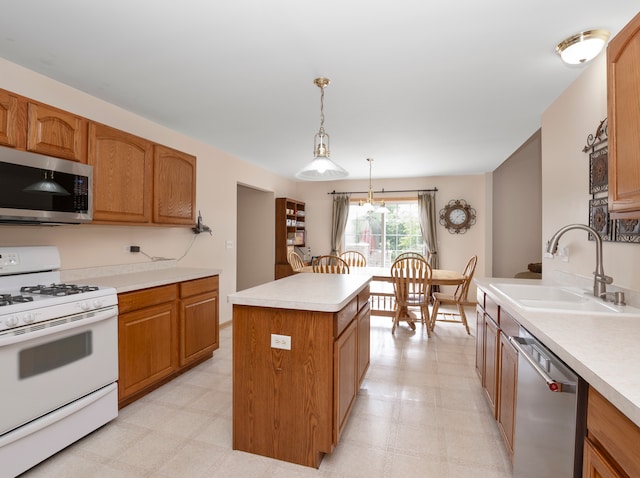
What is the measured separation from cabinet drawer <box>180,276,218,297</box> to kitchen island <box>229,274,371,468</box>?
3.58 ft

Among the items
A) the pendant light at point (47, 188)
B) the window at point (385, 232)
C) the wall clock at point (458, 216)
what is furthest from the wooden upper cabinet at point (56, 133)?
the wall clock at point (458, 216)

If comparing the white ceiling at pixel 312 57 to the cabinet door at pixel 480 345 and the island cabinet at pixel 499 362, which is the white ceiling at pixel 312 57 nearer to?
the island cabinet at pixel 499 362

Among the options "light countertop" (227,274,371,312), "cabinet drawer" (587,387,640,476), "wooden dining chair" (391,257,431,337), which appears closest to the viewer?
"cabinet drawer" (587,387,640,476)

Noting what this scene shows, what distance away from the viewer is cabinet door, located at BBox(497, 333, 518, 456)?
59.8 inches

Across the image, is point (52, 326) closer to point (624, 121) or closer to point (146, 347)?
point (146, 347)

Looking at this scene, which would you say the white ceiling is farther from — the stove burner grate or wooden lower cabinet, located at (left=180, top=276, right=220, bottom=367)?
wooden lower cabinet, located at (left=180, top=276, right=220, bottom=367)

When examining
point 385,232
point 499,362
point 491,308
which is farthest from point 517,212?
point 499,362

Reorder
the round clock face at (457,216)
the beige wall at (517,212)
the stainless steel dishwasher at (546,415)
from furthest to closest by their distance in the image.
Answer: the round clock face at (457,216) → the beige wall at (517,212) → the stainless steel dishwasher at (546,415)

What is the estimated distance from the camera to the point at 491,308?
2064 mm

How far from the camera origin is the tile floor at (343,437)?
5.36 ft

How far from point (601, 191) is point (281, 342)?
204cm

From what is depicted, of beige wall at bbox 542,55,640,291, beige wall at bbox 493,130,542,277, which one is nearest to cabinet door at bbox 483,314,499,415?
beige wall at bbox 542,55,640,291

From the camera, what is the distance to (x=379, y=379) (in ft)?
8.91

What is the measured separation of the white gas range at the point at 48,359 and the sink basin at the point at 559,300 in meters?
2.37
